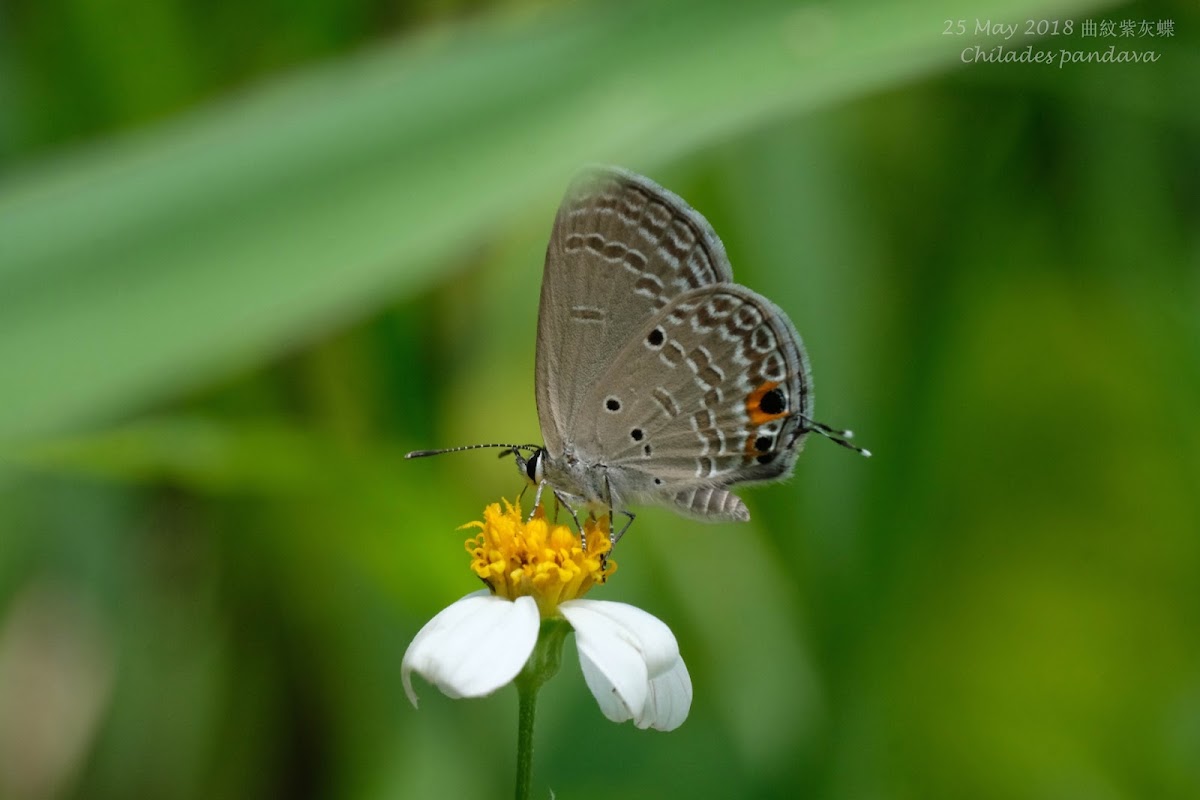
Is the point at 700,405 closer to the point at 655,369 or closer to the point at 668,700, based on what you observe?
the point at 655,369

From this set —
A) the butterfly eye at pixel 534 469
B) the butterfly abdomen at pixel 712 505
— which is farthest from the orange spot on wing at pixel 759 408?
the butterfly eye at pixel 534 469

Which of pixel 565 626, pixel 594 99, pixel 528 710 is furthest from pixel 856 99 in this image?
pixel 528 710

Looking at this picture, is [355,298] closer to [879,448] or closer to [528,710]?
[528,710]

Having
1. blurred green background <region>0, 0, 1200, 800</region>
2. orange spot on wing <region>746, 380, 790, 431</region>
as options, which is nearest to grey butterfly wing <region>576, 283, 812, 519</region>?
orange spot on wing <region>746, 380, 790, 431</region>

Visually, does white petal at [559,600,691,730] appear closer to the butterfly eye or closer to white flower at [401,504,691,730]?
white flower at [401,504,691,730]

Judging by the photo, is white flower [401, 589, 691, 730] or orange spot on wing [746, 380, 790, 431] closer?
white flower [401, 589, 691, 730]
